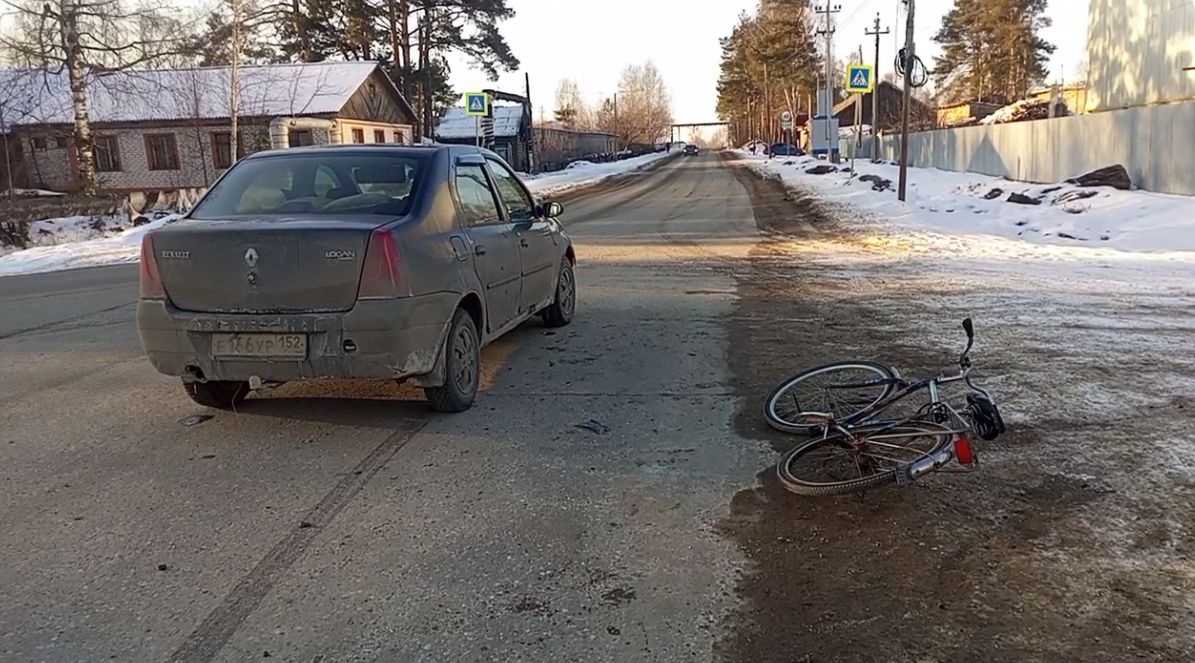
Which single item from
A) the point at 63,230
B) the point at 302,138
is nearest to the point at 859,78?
the point at 63,230

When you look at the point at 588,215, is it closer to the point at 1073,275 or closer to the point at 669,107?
the point at 1073,275

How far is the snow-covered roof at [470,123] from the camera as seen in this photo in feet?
188

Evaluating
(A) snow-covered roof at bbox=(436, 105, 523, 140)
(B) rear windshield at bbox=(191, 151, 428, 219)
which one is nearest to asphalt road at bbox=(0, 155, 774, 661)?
(B) rear windshield at bbox=(191, 151, 428, 219)

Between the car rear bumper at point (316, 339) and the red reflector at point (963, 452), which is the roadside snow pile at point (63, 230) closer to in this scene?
the car rear bumper at point (316, 339)

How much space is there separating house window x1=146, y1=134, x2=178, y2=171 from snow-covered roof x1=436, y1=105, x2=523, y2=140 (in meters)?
19.8

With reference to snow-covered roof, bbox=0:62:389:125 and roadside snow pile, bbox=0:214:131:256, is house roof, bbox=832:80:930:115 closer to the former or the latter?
snow-covered roof, bbox=0:62:389:125

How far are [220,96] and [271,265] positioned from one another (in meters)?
40.0

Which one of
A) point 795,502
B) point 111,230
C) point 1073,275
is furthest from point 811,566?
point 111,230

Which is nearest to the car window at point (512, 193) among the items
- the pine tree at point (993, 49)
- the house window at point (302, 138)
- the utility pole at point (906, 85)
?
the utility pole at point (906, 85)

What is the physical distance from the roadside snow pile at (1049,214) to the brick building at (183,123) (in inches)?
971

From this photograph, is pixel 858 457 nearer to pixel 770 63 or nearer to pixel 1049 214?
pixel 1049 214

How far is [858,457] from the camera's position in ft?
14.1

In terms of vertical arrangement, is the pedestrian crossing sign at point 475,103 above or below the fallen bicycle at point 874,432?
above

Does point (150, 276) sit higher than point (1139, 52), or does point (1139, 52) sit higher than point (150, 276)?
point (1139, 52)
